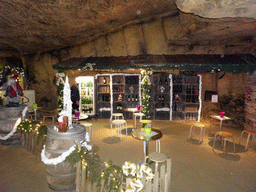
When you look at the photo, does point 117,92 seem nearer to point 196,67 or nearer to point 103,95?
point 103,95

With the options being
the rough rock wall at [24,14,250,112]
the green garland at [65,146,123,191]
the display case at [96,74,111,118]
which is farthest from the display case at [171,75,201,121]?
the green garland at [65,146,123,191]

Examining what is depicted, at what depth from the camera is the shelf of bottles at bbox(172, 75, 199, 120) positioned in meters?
8.88

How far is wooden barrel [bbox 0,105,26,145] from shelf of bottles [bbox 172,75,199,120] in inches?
280

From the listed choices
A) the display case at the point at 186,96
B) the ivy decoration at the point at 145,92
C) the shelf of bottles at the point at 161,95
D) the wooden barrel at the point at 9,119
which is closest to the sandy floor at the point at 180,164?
the wooden barrel at the point at 9,119

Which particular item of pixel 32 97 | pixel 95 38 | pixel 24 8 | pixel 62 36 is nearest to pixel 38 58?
pixel 32 97

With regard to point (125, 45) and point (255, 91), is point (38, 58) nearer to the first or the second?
point (125, 45)

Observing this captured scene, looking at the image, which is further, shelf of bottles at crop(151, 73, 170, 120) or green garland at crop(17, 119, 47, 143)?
shelf of bottles at crop(151, 73, 170, 120)

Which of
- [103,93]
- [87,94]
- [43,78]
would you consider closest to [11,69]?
[43,78]

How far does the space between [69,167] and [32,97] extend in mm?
9078

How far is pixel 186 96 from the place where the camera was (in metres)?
9.11

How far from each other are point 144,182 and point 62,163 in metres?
1.86

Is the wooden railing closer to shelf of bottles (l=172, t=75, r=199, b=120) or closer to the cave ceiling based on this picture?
the cave ceiling

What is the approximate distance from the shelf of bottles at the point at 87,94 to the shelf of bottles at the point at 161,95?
3513mm

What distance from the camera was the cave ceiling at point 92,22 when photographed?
19.0 feet
